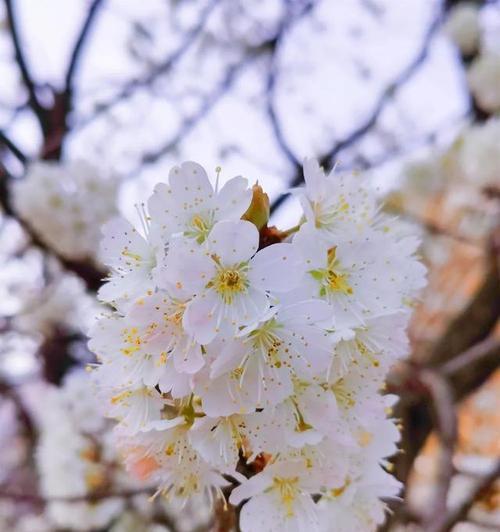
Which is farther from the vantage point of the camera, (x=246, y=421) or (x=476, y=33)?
(x=476, y=33)

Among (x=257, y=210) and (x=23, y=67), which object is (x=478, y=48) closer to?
(x=23, y=67)

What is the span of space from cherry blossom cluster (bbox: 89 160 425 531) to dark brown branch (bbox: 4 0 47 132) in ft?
5.89

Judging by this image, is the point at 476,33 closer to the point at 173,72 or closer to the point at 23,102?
the point at 173,72

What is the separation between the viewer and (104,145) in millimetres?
3131

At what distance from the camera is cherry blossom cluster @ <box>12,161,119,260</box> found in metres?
1.70

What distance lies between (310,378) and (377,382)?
8 cm

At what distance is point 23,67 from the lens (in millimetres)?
2141

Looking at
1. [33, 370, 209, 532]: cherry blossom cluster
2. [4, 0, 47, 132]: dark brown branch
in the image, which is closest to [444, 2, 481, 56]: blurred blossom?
[4, 0, 47, 132]: dark brown branch

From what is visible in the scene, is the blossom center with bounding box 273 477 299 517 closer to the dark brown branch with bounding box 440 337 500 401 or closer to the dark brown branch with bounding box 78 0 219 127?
the dark brown branch with bounding box 440 337 500 401

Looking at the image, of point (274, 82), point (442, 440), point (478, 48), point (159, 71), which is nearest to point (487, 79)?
point (478, 48)

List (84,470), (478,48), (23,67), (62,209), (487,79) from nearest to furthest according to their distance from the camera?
(84,470) < (62,209) < (23,67) < (487,79) < (478,48)

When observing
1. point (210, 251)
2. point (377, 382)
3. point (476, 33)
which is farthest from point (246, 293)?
point (476, 33)

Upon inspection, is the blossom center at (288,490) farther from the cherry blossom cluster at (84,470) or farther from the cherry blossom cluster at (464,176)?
the cherry blossom cluster at (464,176)

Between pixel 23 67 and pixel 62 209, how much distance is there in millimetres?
724
